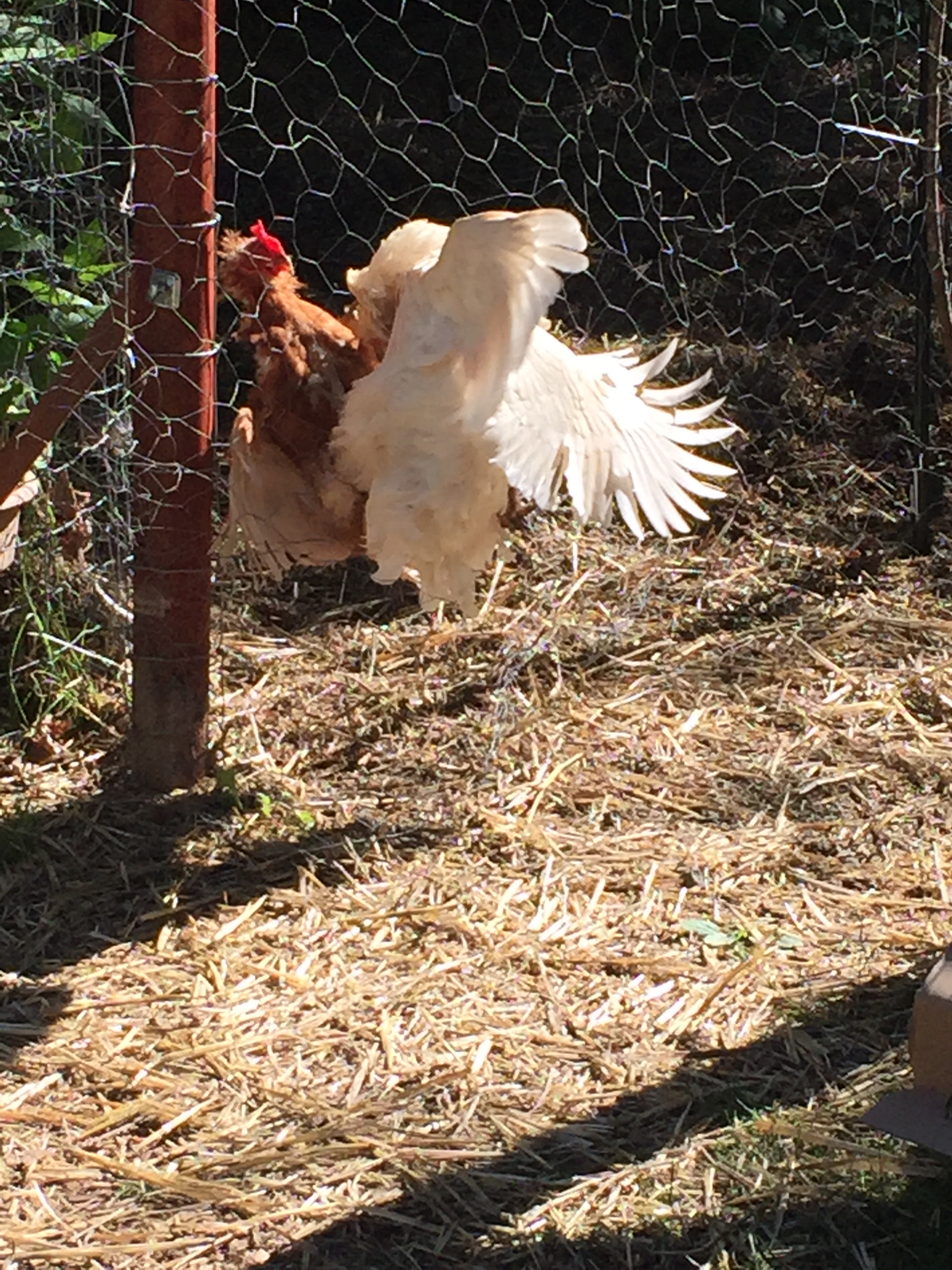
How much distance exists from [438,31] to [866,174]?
1.61 m

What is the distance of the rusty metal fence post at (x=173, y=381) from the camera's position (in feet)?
8.82

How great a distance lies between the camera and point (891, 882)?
2.84 metres

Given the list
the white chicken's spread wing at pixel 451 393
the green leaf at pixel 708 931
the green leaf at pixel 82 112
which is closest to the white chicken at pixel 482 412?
the white chicken's spread wing at pixel 451 393

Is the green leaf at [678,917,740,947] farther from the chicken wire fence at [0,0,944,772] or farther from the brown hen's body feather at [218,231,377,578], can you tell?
the chicken wire fence at [0,0,944,772]

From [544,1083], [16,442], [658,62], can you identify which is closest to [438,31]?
[658,62]

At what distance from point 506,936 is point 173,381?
1.19 meters

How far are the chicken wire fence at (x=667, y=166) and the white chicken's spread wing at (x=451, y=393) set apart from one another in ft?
3.83

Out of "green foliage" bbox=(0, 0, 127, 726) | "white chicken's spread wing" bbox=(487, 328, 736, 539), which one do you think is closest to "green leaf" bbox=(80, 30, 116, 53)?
"green foliage" bbox=(0, 0, 127, 726)

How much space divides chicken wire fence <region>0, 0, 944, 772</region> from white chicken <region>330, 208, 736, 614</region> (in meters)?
1.15

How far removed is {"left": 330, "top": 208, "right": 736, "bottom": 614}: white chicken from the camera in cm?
248

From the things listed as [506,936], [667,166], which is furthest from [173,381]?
[667,166]

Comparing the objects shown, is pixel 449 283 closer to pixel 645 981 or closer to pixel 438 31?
pixel 645 981

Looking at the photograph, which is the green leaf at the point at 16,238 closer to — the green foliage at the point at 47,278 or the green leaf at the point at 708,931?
the green foliage at the point at 47,278

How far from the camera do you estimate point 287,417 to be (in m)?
2.85
